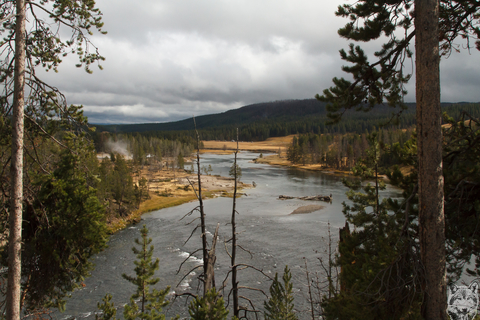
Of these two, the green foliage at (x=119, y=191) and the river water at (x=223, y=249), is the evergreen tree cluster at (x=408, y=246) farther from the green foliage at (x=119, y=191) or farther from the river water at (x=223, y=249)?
the green foliage at (x=119, y=191)

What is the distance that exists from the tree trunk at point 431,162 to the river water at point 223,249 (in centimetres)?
582

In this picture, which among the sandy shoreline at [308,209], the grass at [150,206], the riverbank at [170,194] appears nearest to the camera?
the grass at [150,206]

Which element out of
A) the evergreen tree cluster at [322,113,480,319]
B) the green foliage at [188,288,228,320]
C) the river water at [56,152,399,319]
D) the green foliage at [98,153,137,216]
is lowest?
the river water at [56,152,399,319]

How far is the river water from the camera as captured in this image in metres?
19.3

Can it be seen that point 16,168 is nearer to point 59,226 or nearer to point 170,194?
point 59,226

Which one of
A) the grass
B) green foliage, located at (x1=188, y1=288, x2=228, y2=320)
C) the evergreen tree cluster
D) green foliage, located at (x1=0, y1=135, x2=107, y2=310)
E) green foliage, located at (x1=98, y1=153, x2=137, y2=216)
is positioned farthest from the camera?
green foliage, located at (x1=98, y1=153, x2=137, y2=216)

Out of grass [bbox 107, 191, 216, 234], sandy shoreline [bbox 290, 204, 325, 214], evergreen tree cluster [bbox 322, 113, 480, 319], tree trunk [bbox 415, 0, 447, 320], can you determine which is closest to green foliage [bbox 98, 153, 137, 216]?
grass [bbox 107, 191, 216, 234]

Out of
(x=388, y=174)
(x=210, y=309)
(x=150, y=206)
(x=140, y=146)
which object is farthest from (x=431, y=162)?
(x=140, y=146)

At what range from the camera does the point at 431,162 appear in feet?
17.6

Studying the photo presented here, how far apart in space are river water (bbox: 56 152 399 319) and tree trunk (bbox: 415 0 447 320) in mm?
5824

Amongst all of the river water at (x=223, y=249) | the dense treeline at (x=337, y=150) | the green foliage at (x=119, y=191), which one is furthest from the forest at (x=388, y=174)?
the dense treeline at (x=337, y=150)

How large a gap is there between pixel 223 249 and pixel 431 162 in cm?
2311

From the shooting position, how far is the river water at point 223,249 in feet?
63.5

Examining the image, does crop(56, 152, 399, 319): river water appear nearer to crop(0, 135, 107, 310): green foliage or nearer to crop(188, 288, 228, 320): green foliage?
crop(188, 288, 228, 320): green foliage
